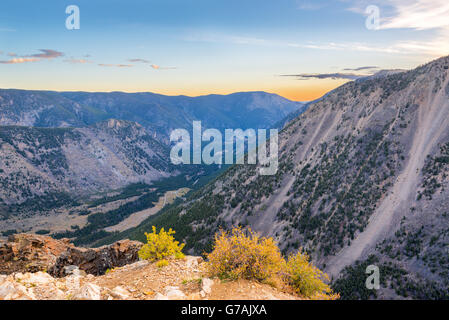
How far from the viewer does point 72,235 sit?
424ft

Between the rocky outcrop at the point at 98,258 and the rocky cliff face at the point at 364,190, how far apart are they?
30.7 metres

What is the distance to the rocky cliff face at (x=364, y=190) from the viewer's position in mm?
39806

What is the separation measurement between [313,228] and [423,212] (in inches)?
731

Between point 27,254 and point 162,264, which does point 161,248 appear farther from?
point 27,254

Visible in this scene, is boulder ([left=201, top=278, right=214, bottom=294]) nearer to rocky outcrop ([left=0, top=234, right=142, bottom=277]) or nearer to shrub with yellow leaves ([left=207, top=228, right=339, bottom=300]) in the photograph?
shrub with yellow leaves ([left=207, top=228, right=339, bottom=300])

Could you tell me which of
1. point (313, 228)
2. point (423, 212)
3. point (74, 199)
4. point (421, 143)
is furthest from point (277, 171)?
point (74, 199)

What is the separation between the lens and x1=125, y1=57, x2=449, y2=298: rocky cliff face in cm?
3981

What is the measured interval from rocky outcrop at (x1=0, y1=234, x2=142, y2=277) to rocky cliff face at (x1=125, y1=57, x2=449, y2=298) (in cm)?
3124

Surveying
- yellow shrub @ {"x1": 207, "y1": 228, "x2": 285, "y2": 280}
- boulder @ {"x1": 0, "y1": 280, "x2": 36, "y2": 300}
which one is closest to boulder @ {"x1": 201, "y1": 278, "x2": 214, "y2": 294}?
yellow shrub @ {"x1": 207, "y1": 228, "x2": 285, "y2": 280}

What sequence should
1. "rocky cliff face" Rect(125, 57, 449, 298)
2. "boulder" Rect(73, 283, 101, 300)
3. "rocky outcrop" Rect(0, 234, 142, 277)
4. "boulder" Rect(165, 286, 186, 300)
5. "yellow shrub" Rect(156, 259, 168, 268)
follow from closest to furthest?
"boulder" Rect(73, 283, 101, 300) < "boulder" Rect(165, 286, 186, 300) < "yellow shrub" Rect(156, 259, 168, 268) < "rocky outcrop" Rect(0, 234, 142, 277) < "rocky cliff face" Rect(125, 57, 449, 298)

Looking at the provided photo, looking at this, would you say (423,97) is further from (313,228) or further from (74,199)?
(74,199)

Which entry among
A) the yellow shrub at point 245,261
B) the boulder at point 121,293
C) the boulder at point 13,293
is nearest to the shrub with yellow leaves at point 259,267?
the yellow shrub at point 245,261

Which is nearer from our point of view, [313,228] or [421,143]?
[313,228]

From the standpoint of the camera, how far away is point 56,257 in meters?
21.9
